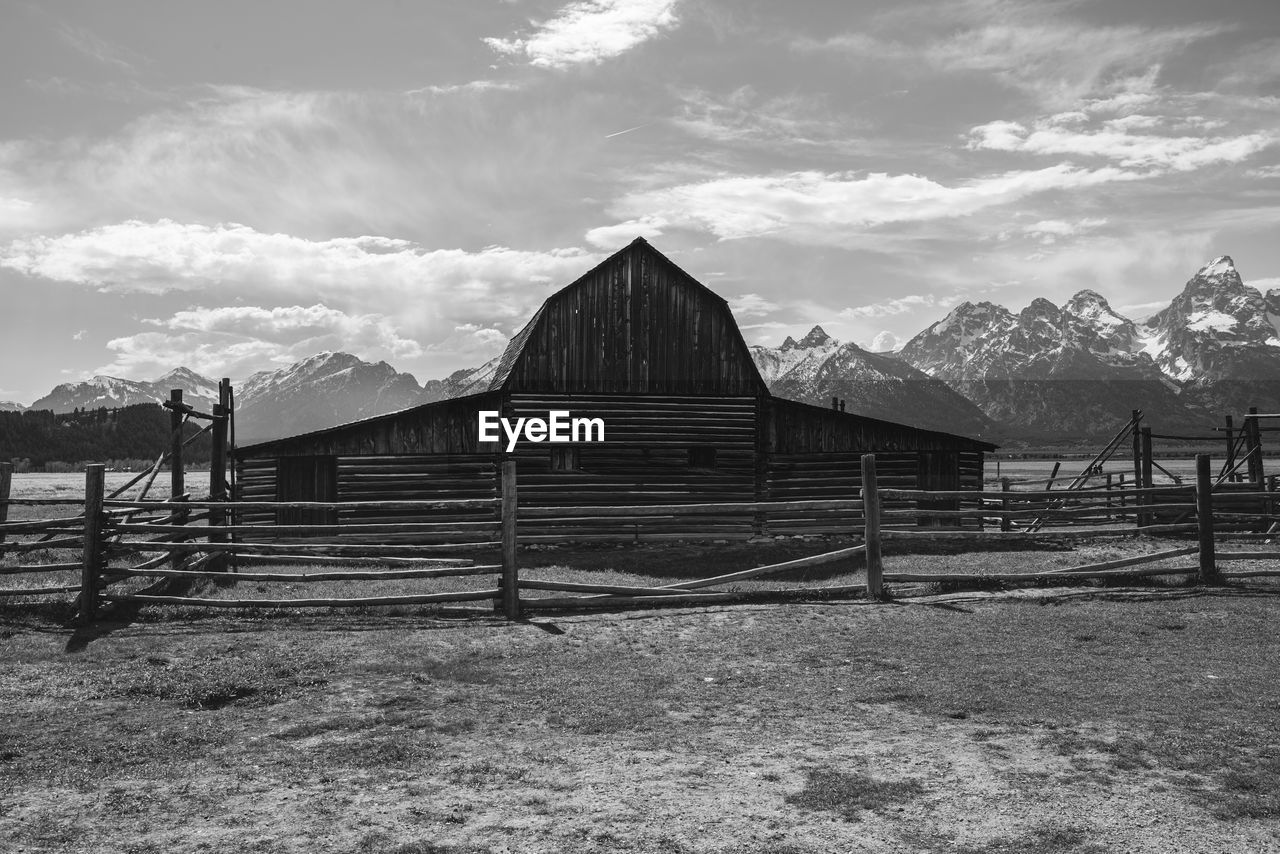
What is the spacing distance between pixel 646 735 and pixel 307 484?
17.0 m

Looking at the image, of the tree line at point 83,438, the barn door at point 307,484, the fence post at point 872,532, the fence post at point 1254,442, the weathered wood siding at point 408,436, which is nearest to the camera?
the fence post at point 872,532

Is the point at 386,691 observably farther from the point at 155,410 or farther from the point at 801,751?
the point at 155,410

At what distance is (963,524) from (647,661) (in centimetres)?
1808

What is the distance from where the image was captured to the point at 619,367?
22469 mm

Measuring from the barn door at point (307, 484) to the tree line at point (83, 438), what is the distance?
5110 centimetres

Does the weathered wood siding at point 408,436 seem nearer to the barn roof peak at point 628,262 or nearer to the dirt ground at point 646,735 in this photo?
the barn roof peak at point 628,262

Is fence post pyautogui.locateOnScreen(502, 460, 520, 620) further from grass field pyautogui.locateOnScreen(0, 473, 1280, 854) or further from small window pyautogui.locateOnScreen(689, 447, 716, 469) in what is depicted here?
small window pyautogui.locateOnScreen(689, 447, 716, 469)

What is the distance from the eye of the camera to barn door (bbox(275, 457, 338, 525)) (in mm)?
21266

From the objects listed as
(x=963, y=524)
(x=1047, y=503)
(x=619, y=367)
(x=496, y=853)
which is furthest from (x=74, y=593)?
(x=1047, y=503)

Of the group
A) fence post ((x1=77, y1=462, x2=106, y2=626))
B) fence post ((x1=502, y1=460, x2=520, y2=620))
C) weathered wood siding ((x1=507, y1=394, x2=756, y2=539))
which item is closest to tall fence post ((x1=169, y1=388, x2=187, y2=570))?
fence post ((x1=77, y1=462, x2=106, y2=626))

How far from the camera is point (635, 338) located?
22609 mm

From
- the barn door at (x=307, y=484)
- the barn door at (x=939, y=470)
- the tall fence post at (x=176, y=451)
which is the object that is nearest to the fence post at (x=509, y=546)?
the tall fence post at (x=176, y=451)

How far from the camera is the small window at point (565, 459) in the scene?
72.0ft

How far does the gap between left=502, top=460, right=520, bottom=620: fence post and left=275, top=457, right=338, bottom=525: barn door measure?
1149 cm
